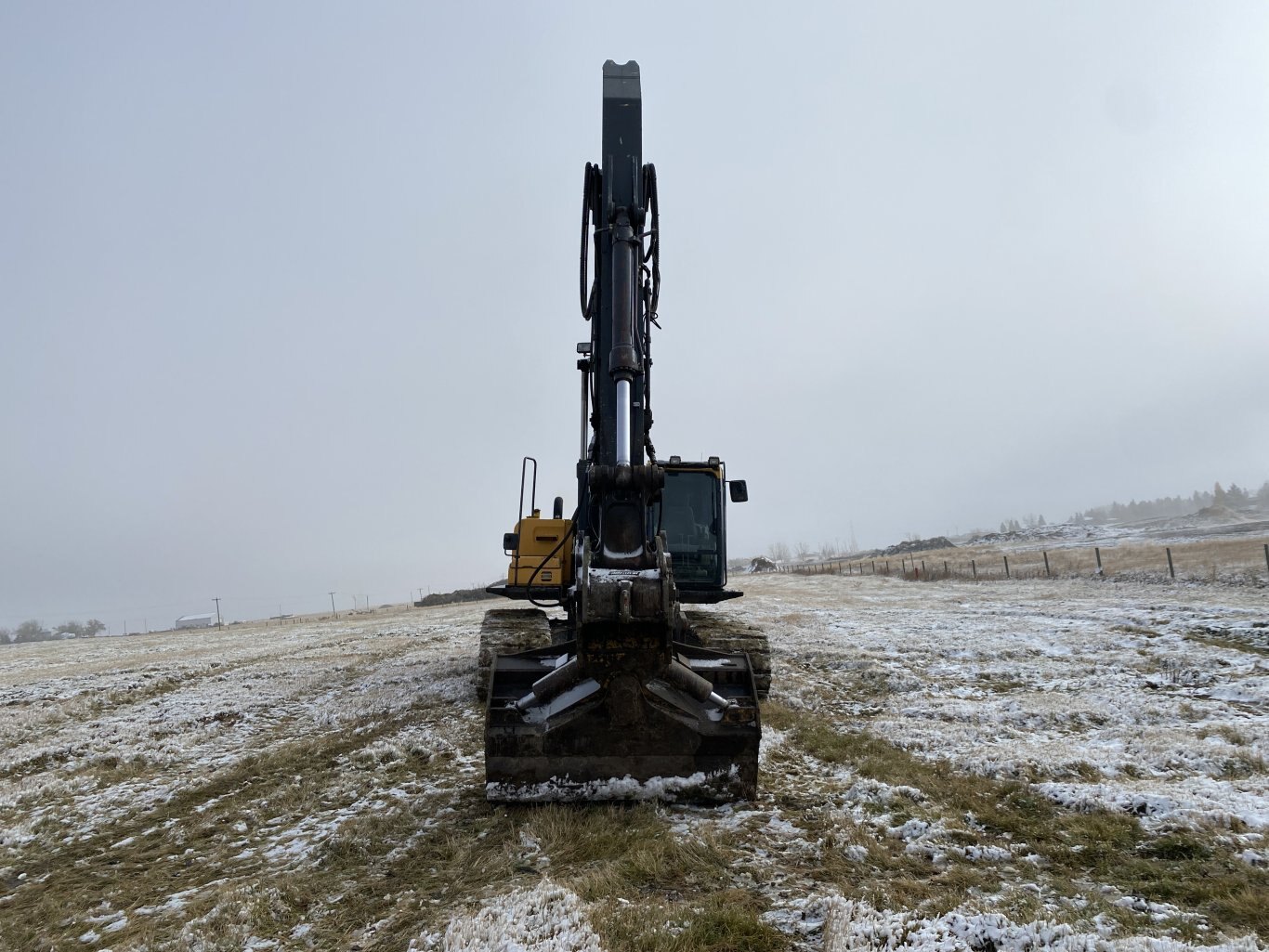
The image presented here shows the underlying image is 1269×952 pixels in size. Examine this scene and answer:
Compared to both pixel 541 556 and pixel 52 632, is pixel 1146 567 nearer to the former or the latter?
pixel 541 556

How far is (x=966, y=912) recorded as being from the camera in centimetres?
333

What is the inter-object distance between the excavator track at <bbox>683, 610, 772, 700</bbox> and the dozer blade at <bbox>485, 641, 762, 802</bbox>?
3.24 m

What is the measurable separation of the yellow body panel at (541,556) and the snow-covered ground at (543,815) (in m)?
1.79

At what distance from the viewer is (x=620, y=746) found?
4934 millimetres

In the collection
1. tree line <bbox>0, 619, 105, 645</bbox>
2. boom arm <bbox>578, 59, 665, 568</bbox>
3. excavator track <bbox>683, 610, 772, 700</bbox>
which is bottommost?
tree line <bbox>0, 619, 105, 645</bbox>

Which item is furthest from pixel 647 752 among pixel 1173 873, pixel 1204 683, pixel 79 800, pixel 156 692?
pixel 156 692

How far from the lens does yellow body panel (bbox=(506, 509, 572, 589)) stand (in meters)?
8.77

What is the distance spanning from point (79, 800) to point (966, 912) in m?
7.23

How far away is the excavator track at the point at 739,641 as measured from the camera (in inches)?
342

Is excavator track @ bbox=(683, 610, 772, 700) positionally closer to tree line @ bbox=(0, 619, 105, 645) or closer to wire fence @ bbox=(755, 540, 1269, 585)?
wire fence @ bbox=(755, 540, 1269, 585)

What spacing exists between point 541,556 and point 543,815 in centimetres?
450

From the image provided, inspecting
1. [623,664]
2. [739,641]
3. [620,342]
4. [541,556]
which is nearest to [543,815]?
[623,664]

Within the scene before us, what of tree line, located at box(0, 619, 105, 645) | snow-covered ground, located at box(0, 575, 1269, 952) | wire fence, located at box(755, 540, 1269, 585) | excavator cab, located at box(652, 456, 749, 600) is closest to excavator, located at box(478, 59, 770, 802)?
snow-covered ground, located at box(0, 575, 1269, 952)

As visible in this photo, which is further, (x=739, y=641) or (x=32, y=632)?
(x=32, y=632)
